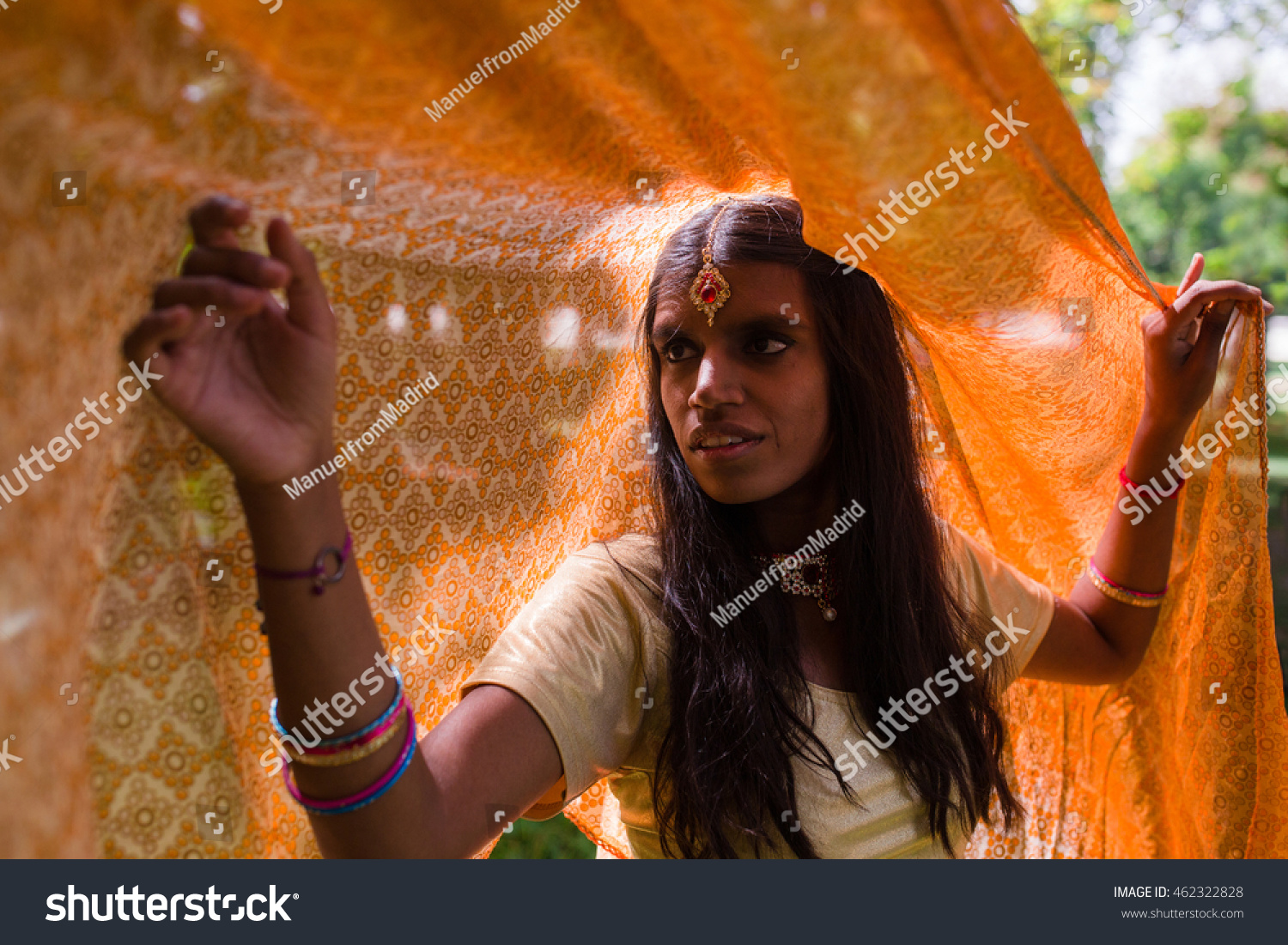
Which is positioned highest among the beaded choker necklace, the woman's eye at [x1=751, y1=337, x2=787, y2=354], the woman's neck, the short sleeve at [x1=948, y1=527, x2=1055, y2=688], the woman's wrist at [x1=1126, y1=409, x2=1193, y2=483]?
the woman's eye at [x1=751, y1=337, x2=787, y2=354]

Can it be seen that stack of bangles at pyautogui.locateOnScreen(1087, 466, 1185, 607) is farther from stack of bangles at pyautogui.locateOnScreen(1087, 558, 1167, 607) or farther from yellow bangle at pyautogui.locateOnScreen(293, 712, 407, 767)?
yellow bangle at pyautogui.locateOnScreen(293, 712, 407, 767)

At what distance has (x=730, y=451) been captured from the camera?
133 centimetres

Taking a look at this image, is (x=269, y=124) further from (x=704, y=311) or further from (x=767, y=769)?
(x=767, y=769)

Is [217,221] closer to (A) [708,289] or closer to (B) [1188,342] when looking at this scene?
(A) [708,289]

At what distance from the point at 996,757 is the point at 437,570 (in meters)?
1.06

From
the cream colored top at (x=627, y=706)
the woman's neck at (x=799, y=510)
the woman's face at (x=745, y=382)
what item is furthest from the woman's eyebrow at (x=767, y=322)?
the cream colored top at (x=627, y=706)

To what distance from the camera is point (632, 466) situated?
157cm

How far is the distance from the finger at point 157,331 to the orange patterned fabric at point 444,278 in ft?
0.15

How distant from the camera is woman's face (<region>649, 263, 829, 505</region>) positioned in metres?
1.33

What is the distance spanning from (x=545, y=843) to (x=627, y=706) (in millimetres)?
2732

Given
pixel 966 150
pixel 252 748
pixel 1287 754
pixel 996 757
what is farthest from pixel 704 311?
pixel 1287 754

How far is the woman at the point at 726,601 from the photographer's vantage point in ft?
2.53

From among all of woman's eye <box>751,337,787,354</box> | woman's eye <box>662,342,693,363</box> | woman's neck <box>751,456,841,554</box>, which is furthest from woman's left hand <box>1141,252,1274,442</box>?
woman's eye <box>662,342,693,363</box>

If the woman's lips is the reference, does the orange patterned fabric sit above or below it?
above
